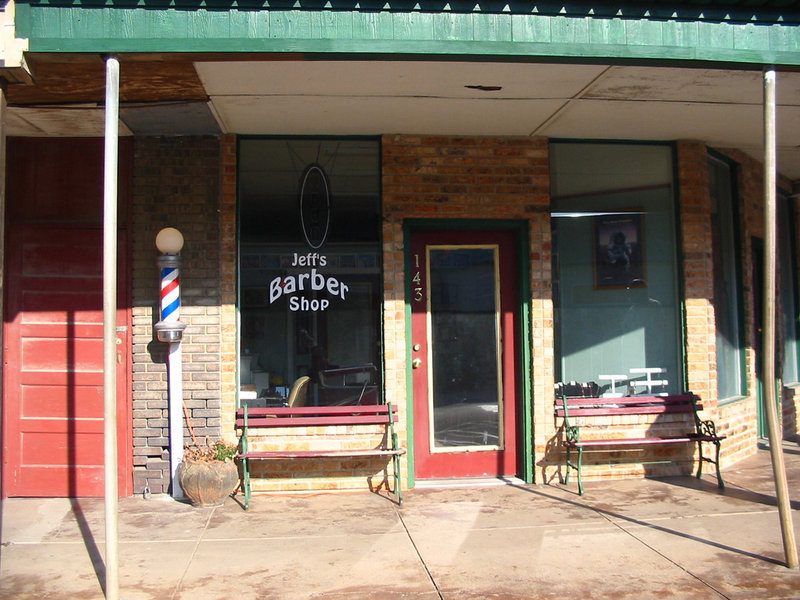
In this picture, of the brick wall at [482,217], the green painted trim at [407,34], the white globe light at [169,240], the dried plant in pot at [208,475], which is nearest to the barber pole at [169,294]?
the white globe light at [169,240]

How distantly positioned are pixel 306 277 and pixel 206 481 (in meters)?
1.85

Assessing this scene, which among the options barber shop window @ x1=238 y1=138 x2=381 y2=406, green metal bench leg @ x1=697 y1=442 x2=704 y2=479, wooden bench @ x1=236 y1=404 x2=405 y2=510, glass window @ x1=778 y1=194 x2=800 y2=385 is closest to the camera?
wooden bench @ x1=236 y1=404 x2=405 y2=510

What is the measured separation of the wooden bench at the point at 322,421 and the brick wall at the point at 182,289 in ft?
0.91

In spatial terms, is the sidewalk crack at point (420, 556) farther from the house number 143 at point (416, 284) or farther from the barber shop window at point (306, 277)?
the house number 143 at point (416, 284)

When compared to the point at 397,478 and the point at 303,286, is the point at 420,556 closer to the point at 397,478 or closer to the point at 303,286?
the point at 397,478

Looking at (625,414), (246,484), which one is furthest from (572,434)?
(246,484)

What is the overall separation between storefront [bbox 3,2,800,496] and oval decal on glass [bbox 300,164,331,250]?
0.02m

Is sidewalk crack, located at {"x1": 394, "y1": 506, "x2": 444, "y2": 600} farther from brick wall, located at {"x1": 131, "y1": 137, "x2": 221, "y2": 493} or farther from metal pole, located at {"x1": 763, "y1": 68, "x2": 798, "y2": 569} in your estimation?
metal pole, located at {"x1": 763, "y1": 68, "x2": 798, "y2": 569}

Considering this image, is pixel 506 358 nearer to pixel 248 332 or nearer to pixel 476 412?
pixel 476 412

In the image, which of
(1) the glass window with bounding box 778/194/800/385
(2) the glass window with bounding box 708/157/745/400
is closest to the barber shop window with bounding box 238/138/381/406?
(2) the glass window with bounding box 708/157/745/400

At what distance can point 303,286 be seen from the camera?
644 cm

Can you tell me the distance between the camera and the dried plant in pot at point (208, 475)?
5828 mm

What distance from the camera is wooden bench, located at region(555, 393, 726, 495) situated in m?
6.40

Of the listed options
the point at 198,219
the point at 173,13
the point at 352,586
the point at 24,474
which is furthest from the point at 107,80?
the point at 24,474
